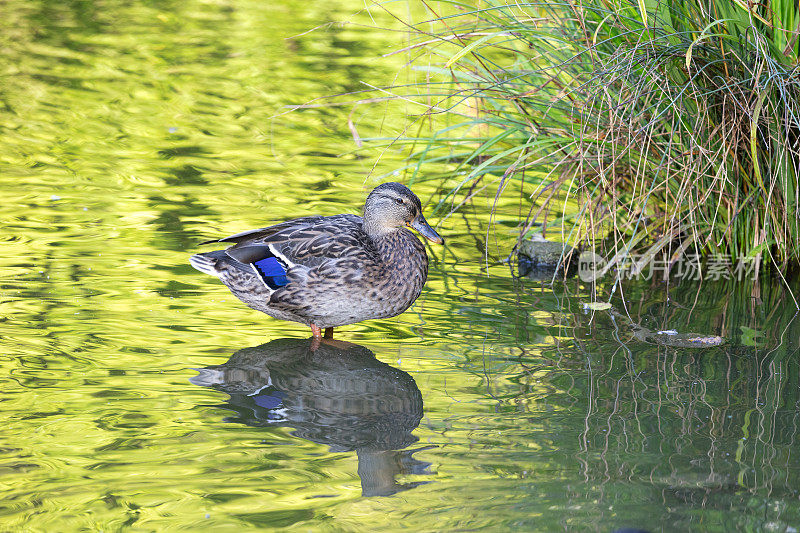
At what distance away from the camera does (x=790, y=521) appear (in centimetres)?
311

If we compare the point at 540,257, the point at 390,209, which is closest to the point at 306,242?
the point at 390,209

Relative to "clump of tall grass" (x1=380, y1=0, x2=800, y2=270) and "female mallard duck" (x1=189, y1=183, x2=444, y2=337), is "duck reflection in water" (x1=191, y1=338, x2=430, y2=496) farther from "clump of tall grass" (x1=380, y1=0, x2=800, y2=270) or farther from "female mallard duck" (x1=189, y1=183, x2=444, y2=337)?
"clump of tall grass" (x1=380, y1=0, x2=800, y2=270)

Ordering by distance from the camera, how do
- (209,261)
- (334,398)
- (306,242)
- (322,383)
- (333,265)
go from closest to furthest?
(334,398) → (322,383) → (333,265) → (306,242) → (209,261)

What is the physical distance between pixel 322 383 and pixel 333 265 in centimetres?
58

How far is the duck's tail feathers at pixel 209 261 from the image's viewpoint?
4.68 metres

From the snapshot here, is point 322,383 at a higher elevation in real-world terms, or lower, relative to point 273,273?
lower

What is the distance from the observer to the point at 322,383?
13.6ft

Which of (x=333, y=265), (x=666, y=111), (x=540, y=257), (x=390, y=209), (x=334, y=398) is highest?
(x=666, y=111)

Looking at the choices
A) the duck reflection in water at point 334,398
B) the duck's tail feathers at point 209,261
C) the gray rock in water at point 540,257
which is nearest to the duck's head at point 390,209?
the duck reflection in water at point 334,398

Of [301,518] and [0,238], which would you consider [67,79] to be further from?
[301,518]

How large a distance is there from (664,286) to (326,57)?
197 inches

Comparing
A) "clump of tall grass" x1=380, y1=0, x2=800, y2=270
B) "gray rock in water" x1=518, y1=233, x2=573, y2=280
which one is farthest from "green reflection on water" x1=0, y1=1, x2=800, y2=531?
"clump of tall grass" x1=380, y1=0, x2=800, y2=270

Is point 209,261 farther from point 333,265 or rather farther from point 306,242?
point 333,265

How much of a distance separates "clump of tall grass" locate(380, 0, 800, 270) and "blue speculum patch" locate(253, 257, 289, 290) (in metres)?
1.06
